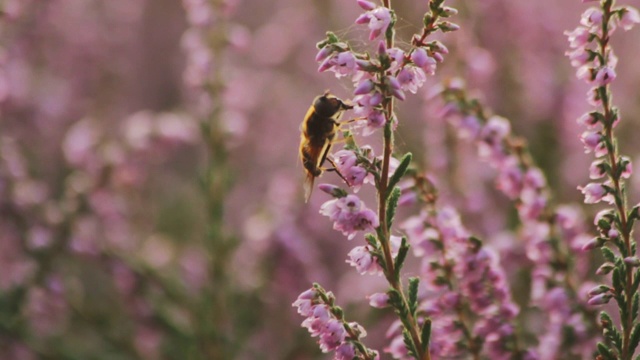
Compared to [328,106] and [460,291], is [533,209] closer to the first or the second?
[460,291]

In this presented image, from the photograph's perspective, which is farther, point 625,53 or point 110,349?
point 625,53

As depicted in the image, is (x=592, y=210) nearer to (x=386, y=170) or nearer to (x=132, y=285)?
(x=132, y=285)

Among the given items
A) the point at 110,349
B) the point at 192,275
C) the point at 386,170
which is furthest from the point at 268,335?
the point at 386,170

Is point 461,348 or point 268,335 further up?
point 268,335

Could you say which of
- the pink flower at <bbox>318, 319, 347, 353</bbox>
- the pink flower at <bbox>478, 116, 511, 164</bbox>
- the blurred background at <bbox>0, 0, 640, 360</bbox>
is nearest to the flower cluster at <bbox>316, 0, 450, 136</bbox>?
the pink flower at <bbox>318, 319, 347, 353</bbox>

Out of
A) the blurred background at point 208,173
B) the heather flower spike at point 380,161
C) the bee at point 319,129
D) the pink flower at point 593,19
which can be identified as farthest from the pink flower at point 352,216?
the blurred background at point 208,173

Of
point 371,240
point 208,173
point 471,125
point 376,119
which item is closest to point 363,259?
point 371,240
